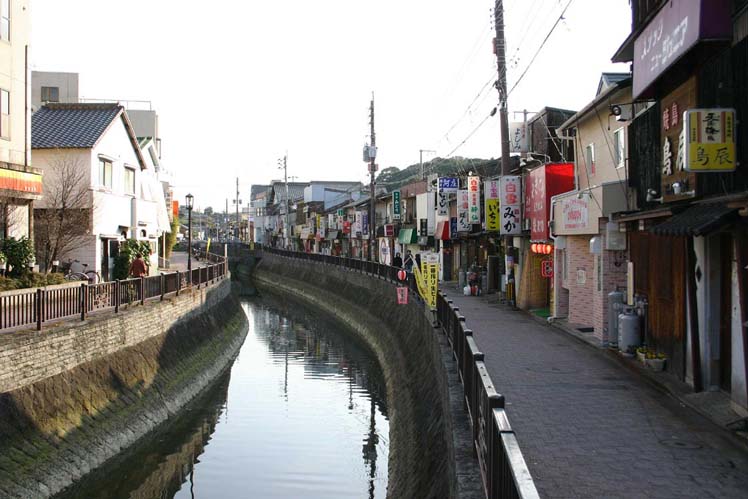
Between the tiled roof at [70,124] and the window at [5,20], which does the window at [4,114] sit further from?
the tiled roof at [70,124]

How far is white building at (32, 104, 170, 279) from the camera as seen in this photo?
90.4 ft

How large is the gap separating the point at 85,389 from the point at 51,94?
144 feet

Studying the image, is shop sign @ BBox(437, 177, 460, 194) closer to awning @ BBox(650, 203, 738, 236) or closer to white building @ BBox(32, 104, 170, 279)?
white building @ BBox(32, 104, 170, 279)

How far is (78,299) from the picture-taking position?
16406mm

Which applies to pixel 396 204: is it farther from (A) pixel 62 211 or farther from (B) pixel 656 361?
(B) pixel 656 361

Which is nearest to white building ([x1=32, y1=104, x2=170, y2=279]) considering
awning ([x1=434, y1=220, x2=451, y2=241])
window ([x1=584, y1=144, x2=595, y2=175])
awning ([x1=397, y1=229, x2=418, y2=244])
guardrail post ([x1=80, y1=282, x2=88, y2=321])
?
guardrail post ([x1=80, y1=282, x2=88, y2=321])

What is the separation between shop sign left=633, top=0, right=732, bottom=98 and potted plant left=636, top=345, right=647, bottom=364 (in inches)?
200

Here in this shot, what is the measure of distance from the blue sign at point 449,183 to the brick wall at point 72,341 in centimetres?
1792

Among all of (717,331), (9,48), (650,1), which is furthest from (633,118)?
(9,48)

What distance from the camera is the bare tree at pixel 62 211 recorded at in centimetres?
2566

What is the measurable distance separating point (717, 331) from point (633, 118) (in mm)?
6648

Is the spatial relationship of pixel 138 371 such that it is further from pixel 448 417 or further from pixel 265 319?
pixel 265 319

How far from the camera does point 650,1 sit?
13281 mm

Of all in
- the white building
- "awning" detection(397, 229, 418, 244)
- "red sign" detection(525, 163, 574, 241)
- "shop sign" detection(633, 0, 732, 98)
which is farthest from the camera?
"awning" detection(397, 229, 418, 244)
